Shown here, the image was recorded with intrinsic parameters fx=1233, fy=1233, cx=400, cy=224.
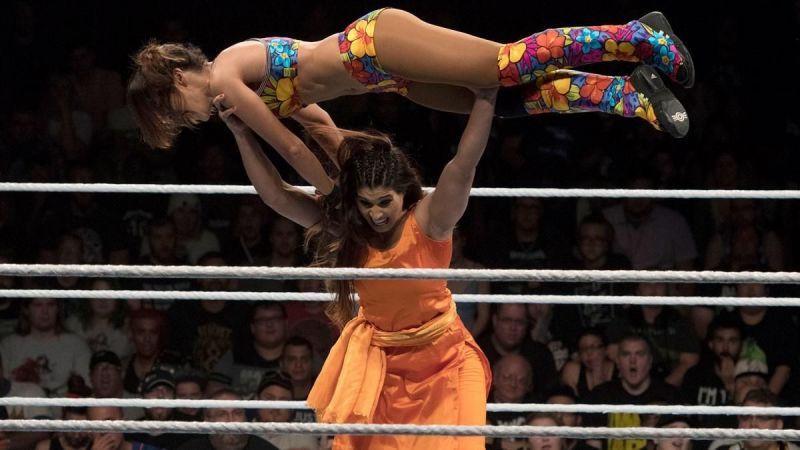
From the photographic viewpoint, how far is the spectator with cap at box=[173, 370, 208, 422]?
12.2 ft

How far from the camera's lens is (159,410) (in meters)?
3.70

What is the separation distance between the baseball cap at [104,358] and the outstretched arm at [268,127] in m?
1.82

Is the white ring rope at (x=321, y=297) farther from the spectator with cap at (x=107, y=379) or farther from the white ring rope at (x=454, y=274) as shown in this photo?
the spectator with cap at (x=107, y=379)

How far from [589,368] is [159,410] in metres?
1.31

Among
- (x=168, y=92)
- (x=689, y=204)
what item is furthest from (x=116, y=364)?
(x=689, y=204)

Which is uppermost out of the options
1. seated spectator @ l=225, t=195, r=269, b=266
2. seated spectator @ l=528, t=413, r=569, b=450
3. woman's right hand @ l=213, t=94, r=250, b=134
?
seated spectator @ l=225, t=195, r=269, b=266

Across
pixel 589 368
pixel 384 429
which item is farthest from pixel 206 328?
pixel 384 429

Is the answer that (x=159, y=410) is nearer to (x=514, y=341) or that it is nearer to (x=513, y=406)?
(x=514, y=341)

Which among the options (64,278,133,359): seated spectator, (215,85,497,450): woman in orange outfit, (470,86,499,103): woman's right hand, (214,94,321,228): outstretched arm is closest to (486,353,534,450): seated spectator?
(64,278,133,359): seated spectator

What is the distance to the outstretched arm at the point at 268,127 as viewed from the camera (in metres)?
2.20

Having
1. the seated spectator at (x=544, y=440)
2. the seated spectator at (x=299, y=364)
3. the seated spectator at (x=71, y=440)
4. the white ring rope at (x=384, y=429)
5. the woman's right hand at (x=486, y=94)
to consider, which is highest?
the woman's right hand at (x=486, y=94)

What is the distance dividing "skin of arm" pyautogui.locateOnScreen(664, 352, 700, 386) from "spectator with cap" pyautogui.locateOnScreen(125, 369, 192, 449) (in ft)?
4.84

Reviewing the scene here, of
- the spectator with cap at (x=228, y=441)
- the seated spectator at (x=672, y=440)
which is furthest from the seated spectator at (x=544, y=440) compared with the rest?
the spectator with cap at (x=228, y=441)

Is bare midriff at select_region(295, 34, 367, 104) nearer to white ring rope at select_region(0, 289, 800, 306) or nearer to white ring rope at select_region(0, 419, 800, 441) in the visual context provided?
white ring rope at select_region(0, 289, 800, 306)
